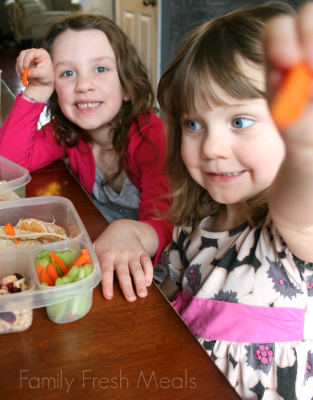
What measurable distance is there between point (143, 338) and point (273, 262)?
30 centimetres

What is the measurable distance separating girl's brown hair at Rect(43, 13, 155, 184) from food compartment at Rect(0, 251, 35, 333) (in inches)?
29.2

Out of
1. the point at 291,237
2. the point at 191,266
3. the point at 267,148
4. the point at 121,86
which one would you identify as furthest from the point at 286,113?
A: the point at 121,86

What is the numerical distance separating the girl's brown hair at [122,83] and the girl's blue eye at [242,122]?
670 millimetres

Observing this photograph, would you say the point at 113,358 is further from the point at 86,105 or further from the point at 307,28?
the point at 86,105

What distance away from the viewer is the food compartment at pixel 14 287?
1.65 feet

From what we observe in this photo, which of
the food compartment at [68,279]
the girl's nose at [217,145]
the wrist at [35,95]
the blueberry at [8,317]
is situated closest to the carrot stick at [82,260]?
the food compartment at [68,279]

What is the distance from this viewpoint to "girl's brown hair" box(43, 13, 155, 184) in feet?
4.11

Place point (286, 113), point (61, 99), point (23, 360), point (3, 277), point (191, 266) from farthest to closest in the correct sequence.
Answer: point (61, 99)
point (191, 266)
point (3, 277)
point (23, 360)
point (286, 113)

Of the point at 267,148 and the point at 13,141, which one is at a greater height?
the point at 267,148

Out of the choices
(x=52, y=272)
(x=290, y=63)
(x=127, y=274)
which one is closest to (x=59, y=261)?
(x=52, y=272)

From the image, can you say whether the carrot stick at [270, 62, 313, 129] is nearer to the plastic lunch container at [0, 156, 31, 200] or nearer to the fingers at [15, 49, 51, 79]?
the plastic lunch container at [0, 156, 31, 200]

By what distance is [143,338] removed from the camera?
53cm

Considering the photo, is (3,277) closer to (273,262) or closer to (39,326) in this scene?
(39,326)

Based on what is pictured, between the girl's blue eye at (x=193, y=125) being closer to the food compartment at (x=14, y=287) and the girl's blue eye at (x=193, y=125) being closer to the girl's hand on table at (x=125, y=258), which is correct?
the girl's hand on table at (x=125, y=258)
